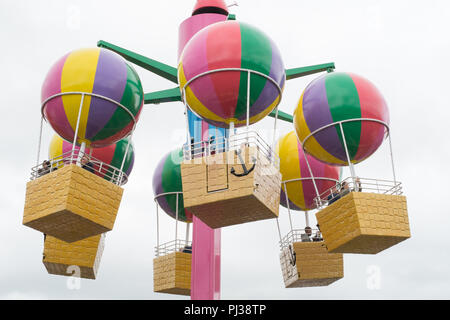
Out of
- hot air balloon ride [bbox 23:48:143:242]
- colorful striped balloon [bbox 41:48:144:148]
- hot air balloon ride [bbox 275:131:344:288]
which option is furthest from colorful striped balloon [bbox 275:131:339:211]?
colorful striped balloon [bbox 41:48:144:148]

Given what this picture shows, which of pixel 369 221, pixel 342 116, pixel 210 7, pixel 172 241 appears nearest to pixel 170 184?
pixel 172 241

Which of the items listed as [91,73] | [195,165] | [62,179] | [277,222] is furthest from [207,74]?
[277,222]

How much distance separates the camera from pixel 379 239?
1076 cm

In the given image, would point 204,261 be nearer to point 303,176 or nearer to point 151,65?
point 303,176

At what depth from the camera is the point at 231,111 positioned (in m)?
10.7

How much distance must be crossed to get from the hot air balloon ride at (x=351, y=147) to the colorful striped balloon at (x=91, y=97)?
12.9ft

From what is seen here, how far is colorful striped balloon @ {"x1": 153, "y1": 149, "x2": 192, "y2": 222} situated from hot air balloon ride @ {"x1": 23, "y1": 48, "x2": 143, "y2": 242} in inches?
156

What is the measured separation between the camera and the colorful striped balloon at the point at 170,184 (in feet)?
51.2

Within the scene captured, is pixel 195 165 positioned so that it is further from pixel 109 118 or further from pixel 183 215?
pixel 183 215

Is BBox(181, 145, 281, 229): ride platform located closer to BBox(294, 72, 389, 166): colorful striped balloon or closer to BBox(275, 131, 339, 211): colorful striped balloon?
BBox(294, 72, 389, 166): colorful striped balloon

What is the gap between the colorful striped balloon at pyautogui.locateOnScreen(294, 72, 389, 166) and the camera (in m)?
11.6

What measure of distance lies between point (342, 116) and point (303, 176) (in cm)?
320

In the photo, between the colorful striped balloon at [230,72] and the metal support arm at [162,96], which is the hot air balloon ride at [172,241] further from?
the colorful striped balloon at [230,72]

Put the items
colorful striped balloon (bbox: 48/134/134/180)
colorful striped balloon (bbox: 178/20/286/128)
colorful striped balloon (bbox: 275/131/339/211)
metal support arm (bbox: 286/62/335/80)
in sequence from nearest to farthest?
colorful striped balloon (bbox: 178/20/286/128)
colorful striped balloon (bbox: 48/134/134/180)
colorful striped balloon (bbox: 275/131/339/211)
metal support arm (bbox: 286/62/335/80)
